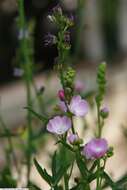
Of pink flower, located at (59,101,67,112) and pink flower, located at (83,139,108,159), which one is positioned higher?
pink flower, located at (59,101,67,112)

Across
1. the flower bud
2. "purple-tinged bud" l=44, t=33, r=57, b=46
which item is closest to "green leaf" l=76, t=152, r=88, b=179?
the flower bud

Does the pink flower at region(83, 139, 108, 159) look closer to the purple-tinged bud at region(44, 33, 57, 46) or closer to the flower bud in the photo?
the flower bud

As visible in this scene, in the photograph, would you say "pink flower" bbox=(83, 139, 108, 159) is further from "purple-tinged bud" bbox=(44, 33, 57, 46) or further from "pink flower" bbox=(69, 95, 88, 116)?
"purple-tinged bud" bbox=(44, 33, 57, 46)

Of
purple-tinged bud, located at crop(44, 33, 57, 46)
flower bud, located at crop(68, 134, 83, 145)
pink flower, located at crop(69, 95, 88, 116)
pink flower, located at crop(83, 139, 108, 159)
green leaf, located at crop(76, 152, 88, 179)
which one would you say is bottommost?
green leaf, located at crop(76, 152, 88, 179)

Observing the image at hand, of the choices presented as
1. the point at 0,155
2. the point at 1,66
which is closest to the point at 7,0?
the point at 0,155

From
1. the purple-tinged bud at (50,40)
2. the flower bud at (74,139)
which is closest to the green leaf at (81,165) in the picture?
the flower bud at (74,139)

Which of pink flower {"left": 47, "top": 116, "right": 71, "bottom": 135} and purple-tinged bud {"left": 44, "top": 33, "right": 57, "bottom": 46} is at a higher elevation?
purple-tinged bud {"left": 44, "top": 33, "right": 57, "bottom": 46}

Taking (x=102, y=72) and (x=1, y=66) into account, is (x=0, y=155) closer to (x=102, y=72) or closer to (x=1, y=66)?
(x=1, y=66)
